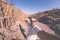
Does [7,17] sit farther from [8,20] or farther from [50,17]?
[50,17]

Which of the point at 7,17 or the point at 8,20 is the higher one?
Answer: the point at 7,17

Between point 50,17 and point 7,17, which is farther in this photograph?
point 50,17

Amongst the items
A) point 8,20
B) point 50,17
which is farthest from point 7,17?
point 50,17

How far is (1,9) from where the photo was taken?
18.2m

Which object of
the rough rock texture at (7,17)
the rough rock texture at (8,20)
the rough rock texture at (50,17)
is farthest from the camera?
the rough rock texture at (50,17)

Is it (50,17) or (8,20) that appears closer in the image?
(8,20)

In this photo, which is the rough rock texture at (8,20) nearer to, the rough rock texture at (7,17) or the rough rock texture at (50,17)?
the rough rock texture at (7,17)

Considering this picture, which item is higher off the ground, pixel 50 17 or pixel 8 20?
pixel 50 17

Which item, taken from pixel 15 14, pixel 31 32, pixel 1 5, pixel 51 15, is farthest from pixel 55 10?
pixel 31 32

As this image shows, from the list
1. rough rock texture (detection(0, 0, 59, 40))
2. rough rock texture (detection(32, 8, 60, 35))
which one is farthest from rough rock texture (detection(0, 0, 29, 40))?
rough rock texture (detection(32, 8, 60, 35))

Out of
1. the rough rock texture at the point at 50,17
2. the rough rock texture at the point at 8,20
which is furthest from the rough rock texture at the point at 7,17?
the rough rock texture at the point at 50,17

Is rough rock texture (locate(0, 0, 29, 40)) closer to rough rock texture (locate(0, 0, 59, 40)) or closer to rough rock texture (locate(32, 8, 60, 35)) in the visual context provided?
rough rock texture (locate(0, 0, 59, 40))

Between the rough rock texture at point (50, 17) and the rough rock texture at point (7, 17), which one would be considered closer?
the rough rock texture at point (7, 17)

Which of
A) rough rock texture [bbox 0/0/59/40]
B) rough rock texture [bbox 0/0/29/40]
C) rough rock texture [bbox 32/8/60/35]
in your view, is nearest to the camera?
rough rock texture [bbox 0/0/59/40]
